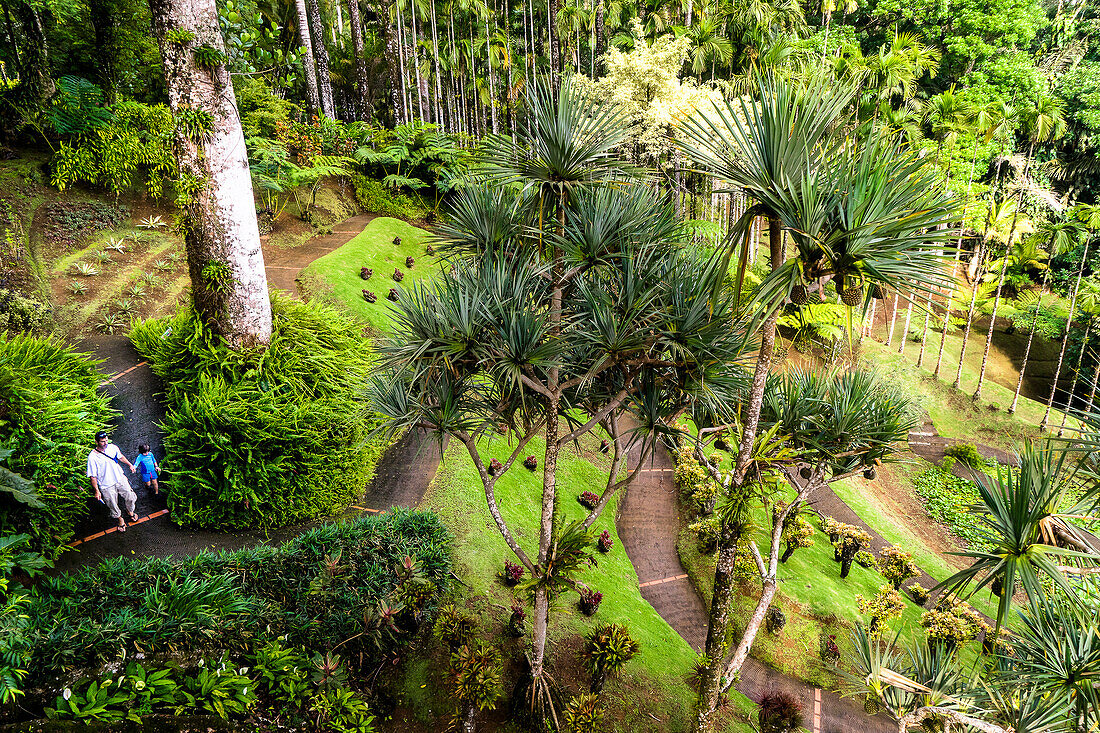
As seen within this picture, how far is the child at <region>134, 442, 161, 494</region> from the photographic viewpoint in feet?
25.7

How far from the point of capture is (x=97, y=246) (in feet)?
39.4

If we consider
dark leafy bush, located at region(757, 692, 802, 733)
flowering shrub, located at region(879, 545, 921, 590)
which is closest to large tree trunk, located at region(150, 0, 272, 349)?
dark leafy bush, located at region(757, 692, 802, 733)

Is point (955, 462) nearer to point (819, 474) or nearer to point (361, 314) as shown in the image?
point (819, 474)

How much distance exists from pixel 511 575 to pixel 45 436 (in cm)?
614

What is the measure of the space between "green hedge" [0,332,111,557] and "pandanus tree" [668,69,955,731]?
776 cm

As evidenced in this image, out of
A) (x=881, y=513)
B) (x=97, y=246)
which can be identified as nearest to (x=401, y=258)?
(x=97, y=246)

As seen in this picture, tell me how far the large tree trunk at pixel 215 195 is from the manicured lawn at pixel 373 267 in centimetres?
256

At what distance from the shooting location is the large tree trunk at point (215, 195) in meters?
8.05

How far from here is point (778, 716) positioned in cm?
798

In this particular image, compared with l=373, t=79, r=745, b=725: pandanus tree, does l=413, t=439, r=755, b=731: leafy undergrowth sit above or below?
below

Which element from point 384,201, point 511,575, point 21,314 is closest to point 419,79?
point 384,201

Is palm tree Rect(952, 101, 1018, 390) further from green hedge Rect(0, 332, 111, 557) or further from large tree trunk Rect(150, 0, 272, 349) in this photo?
green hedge Rect(0, 332, 111, 557)

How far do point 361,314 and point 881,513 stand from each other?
48.5 feet

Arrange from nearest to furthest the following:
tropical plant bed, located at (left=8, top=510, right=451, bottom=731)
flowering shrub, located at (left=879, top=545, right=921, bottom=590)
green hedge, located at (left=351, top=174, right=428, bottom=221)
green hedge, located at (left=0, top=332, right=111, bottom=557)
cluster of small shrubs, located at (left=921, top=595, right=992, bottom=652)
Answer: tropical plant bed, located at (left=8, top=510, right=451, bottom=731) → green hedge, located at (left=0, top=332, right=111, bottom=557) → cluster of small shrubs, located at (left=921, top=595, right=992, bottom=652) → flowering shrub, located at (left=879, top=545, right=921, bottom=590) → green hedge, located at (left=351, top=174, right=428, bottom=221)
